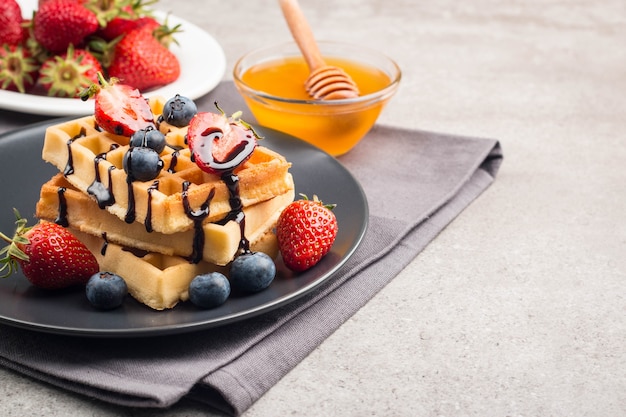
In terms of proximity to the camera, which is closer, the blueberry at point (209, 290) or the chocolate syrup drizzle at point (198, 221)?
the blueberry at point (209, 290)

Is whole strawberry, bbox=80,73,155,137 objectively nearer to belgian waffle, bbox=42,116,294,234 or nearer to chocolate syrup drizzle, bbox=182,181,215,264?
belgian waffle, bbox=42,116,294,234

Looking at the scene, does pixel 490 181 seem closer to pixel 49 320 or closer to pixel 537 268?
pixel 537 268

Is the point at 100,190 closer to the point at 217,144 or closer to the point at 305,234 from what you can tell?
the point at 217,144

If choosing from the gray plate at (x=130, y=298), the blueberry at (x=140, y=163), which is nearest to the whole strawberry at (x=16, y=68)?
the gray plate at (x=130, y=298)

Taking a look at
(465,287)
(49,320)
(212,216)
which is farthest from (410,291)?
(49,320)

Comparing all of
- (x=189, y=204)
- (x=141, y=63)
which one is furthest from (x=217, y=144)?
(x=141, y=63)

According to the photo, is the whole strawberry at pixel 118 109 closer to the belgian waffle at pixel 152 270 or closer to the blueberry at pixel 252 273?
the belgian waffle at pixel 152 270

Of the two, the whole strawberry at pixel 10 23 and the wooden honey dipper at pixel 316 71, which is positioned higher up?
the whole strawberry at pixel 10 23
